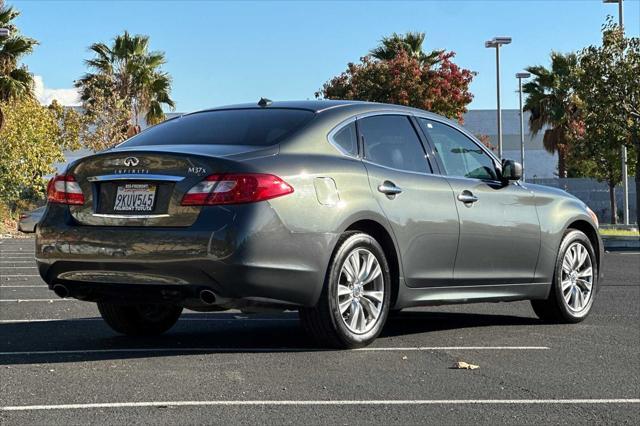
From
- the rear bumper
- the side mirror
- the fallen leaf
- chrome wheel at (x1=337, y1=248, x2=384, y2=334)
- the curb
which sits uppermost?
the side mirror

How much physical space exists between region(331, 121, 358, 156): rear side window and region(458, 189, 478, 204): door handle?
3.29 feet

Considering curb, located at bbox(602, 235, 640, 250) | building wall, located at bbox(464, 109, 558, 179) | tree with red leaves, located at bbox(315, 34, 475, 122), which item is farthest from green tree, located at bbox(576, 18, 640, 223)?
building wall, located at bbox(464, 109, 558, 179)

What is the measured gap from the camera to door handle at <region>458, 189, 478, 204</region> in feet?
26.4

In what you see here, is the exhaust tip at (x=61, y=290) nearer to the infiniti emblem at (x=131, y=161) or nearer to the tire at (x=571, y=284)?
the infiniti emblem at (x=131, y=161)

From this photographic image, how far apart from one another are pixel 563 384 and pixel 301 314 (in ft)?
5.86

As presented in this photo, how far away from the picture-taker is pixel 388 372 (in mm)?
6363

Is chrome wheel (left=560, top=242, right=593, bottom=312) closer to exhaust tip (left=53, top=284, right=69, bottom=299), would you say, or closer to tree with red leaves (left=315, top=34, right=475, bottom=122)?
exhaust tip (left=53, top=284, right=69, bottom=299)

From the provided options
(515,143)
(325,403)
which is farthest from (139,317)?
(515,143)

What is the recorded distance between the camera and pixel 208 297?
258 inches

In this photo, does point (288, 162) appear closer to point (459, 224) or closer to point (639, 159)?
point (459, 224)

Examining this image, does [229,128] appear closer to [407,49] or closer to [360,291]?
[360,291]

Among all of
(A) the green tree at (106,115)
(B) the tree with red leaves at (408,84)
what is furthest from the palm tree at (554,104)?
(A) the green tree at (106,115)

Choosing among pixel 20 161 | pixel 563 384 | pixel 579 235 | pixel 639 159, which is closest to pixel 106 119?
pixel 20 161

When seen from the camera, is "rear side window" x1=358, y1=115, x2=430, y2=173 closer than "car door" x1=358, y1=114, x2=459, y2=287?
No
